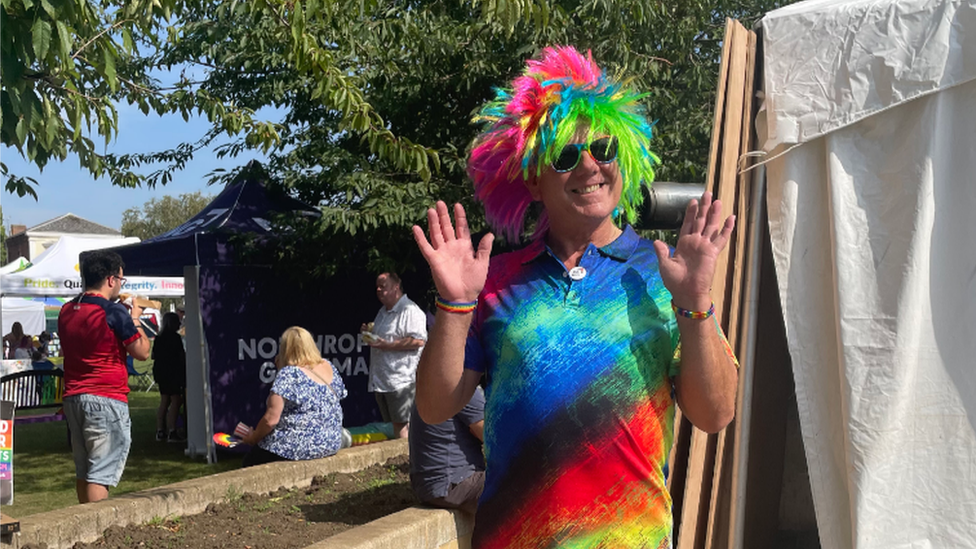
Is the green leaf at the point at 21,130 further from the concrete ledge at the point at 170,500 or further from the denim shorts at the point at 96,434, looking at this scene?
the denim shorts at the point at 96,434

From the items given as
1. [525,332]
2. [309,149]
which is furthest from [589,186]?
[309,149]

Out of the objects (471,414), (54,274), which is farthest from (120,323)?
(54,274)

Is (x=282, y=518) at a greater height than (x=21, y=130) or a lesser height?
lesser

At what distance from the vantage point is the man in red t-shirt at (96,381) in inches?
206

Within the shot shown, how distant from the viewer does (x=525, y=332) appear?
5.92 ft

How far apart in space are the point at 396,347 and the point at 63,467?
12.8ft

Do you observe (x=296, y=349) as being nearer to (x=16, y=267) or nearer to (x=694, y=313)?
(x=694, y=313)

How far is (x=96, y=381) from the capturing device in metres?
5.29

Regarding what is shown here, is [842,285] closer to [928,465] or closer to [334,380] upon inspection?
[928,465]

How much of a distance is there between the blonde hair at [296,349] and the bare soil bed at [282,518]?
2.49ft

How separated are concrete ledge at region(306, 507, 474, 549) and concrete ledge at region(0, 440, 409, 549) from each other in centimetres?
121

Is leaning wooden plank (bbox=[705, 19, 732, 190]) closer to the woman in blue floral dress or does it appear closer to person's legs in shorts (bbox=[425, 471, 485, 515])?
person's legs in shorts (bbox=[425, 471, 485, 515])

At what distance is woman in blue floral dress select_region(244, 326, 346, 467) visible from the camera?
567 centimetres

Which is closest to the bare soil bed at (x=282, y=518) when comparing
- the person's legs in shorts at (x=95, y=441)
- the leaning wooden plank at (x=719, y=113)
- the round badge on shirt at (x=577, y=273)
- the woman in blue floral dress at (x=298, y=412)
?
the woman in blue floral dress at (x=298, y=412)
